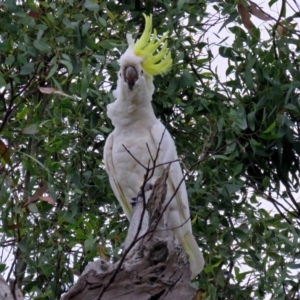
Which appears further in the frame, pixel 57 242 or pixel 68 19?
pixel 57 242

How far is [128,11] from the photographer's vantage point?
373 cm

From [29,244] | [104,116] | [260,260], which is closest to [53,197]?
[29,244]

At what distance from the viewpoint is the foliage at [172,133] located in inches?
126

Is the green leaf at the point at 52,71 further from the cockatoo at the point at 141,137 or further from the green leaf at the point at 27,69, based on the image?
the cockatoo at the point at 141,137

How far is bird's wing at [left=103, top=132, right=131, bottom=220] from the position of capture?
3316 millimetres

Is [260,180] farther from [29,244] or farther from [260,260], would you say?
[29,244]

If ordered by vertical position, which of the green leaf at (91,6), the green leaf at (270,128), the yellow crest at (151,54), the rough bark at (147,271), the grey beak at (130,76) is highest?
the green leaf at (91,6)

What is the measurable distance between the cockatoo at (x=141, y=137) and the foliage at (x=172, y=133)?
0.34 feet

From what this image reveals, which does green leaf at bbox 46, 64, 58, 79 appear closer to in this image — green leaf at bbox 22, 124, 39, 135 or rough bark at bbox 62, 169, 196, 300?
green leaf at bbox 22, 124, 39, 135

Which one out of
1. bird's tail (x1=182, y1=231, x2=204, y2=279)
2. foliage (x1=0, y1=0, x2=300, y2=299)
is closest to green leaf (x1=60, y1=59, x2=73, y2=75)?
foliage (x1=0, y1=0, x2=300, y2=299)

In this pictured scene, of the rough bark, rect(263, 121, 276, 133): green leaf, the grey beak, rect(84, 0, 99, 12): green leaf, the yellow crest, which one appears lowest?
the rough bark

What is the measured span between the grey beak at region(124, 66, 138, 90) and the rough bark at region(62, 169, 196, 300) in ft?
2.93

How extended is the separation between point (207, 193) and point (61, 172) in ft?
2.04

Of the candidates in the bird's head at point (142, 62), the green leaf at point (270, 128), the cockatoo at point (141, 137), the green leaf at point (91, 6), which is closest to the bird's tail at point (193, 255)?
the cockatoo at point (141, 137)
